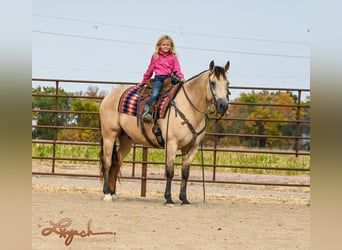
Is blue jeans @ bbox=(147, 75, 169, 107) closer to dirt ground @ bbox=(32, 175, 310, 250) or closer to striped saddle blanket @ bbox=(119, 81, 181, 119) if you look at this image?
striped saddle blanket @ bbox=(119, 81, 181, 119)

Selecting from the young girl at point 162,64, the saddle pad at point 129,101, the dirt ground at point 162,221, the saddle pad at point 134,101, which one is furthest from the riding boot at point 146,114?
the dirt ground at point 162,221

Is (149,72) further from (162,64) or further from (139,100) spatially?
(139,100)

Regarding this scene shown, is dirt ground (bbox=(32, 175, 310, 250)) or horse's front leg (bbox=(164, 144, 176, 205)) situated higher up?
horse's front leg (bbox=(164, 144, 176, 205))

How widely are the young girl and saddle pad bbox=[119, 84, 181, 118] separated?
0.12 meters

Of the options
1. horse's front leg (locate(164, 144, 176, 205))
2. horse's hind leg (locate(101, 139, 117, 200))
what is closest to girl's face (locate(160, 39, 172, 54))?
horse's front leg (locate(164, 144, 176, 205))

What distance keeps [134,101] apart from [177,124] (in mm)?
689

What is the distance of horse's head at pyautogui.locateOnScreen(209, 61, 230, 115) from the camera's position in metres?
6.27

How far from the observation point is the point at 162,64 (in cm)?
668

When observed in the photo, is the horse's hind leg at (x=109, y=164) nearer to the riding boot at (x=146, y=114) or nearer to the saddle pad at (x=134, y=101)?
the saddle pad at (x=134, y=101)

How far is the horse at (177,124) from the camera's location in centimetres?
643

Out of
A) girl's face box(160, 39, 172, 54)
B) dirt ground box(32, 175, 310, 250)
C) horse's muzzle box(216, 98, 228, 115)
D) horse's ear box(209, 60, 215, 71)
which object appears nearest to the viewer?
dirt ground box(32, 175, 310, 250)
